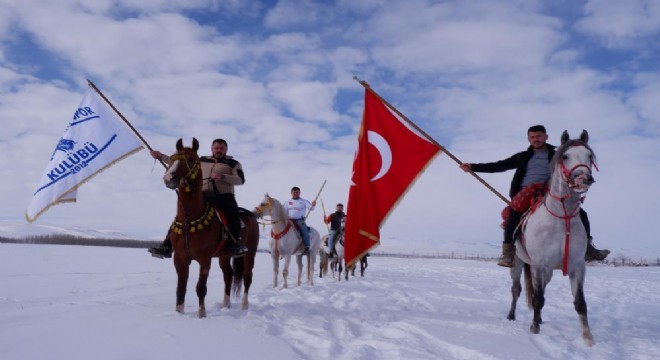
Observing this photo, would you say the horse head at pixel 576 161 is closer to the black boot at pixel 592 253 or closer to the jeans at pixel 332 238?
the black boot at pixel 592 253

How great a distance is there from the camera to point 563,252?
5.89m

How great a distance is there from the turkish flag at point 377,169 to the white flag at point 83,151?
4.25 m

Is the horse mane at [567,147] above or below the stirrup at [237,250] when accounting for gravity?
above

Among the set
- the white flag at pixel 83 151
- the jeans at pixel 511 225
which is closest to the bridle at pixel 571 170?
the jeans at pixel 511 225

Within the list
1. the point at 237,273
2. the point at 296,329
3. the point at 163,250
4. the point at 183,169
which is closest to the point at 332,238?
the point at 237,273

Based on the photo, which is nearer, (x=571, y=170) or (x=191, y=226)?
(x=571, y=170)

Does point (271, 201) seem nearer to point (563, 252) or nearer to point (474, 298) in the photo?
point (474, 298)

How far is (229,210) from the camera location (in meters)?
7.31

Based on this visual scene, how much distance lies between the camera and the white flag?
23.9 feet

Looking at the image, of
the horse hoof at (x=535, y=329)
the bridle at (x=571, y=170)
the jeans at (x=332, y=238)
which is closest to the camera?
the bridle at (x=571, y=170)

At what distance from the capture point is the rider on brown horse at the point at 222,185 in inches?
281

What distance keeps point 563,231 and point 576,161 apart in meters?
1.10

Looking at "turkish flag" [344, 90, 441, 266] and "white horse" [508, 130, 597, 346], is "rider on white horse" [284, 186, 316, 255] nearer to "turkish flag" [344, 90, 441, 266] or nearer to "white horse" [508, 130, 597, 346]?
"turkish flag" [344, 90, 441, 266]

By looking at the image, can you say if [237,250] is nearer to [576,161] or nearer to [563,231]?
[563,231]
